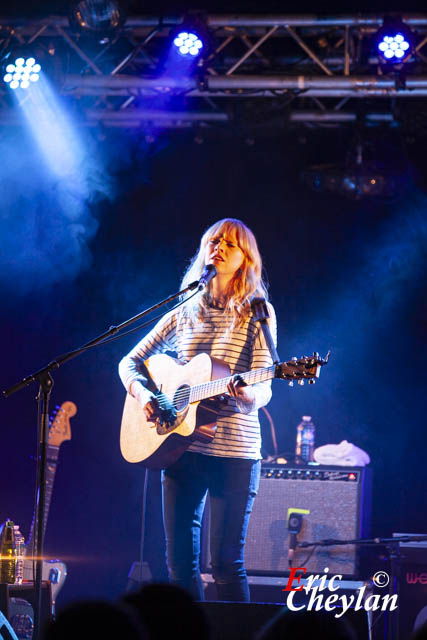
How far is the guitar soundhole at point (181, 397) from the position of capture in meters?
3.96

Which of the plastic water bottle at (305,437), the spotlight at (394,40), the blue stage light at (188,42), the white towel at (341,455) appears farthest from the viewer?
the plastic water bottle at (305,437)

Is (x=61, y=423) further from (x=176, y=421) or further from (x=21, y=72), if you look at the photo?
(x=21, y=72)

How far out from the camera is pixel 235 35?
566 cm

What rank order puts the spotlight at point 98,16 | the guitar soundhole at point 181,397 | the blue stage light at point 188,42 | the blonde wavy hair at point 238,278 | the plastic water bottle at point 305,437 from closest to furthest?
the guitar soundhole at point 181,397 < the blonde wavy hair at point 238,278 < the spotlight at point 98,16 < the blue stage light at point 188,42 < the plastic water bottle at point 305,437

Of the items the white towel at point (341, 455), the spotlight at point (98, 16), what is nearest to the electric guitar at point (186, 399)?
the white towel at point (341, 455)

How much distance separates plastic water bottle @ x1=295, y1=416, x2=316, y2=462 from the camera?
6.20 m

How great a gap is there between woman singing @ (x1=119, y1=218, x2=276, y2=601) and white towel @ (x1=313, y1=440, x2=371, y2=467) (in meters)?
2.04

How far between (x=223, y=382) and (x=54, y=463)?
9.17ft

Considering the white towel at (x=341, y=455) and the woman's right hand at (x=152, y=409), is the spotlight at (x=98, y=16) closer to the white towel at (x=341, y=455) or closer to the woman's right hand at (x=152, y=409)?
the woman's right hand at (x=152, y=409)

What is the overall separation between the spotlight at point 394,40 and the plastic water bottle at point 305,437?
2.98m

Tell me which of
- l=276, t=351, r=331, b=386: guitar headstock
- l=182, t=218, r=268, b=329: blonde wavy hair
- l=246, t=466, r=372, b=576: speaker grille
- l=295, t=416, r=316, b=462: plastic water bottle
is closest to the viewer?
l=276, t=351, r=331, b=386: guitar headstock

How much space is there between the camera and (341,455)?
5.93m

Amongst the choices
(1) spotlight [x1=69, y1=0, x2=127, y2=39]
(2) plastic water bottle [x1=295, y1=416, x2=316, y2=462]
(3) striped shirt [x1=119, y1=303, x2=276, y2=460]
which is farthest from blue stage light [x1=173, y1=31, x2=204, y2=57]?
(2) plastic water bottle [x1=295, y1=416, x2=316, y2=462]

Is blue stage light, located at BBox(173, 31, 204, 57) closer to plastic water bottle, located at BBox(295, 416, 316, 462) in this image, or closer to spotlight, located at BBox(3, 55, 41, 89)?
spotlight, located at BBox(3, 55, 41, 89)
